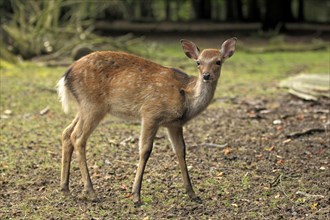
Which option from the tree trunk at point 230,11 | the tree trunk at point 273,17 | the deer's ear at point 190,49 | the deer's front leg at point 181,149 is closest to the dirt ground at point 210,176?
the deer's front leg at point 181,149

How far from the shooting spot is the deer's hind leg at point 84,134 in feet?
18.0

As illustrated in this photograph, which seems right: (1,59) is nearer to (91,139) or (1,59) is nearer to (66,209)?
(91,139)

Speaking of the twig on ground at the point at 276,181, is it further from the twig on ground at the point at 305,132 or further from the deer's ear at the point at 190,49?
the twig on ground at the point at 305,132

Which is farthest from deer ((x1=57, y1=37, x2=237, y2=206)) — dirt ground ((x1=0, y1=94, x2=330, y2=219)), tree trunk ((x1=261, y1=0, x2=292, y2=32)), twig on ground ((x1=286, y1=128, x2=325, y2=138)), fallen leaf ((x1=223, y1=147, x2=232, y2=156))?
tree trunk ((x1=261, y1=0, x2=292, y2=32))

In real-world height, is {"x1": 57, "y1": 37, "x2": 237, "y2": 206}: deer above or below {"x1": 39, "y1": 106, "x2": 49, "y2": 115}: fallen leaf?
above

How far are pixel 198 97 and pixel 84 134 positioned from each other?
2.98ft

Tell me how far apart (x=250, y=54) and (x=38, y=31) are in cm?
555

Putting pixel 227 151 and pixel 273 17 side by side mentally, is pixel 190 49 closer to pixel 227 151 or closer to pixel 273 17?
pixel 227 151

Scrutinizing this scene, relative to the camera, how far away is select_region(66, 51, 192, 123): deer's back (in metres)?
5.44

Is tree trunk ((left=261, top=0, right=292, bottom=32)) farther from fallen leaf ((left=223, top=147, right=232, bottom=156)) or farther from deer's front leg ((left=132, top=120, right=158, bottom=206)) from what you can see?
deer's front leg ((left=132, top=120, right=158, bottom=206))

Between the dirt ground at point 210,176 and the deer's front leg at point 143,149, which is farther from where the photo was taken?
the deer's front leg at point 143,149

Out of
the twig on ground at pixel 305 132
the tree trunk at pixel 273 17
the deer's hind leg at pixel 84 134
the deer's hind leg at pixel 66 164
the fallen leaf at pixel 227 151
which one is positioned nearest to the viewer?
the deer's hind leg at pixel 84 134

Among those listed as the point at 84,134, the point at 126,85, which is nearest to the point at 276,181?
the point at 126,85

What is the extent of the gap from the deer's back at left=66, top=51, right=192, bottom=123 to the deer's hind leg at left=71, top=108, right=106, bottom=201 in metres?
0.08
